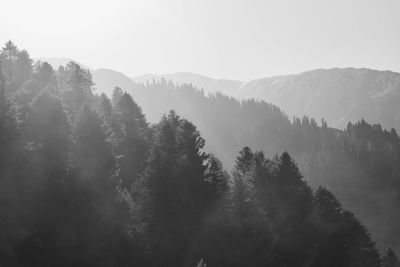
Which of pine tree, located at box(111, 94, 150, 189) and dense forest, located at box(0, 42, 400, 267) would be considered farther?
pine tree, located at box(111, 94, 150, 189)

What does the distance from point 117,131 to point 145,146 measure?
3.80 metres

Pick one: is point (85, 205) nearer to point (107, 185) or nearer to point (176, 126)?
point (107, 185)

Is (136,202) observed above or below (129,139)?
below

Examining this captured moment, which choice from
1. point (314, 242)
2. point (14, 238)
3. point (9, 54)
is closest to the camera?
point (14, 238)

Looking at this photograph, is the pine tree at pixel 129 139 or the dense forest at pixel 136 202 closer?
the dense forest at pixel 136 202

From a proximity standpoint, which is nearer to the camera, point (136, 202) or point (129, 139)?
point (136, 202)

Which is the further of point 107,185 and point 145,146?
point 145,146

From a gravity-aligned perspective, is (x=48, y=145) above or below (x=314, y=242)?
above

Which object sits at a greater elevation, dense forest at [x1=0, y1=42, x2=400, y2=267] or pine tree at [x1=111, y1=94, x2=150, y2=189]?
pine tree at [x1=111, y1=94, x2=150, y2=189]

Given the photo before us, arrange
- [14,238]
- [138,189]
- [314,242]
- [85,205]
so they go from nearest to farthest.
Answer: [14,238]
[85,205]
[138,189]
[314,242]

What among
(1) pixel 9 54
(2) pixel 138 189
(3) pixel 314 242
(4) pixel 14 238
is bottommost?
(3) pixel 314 242

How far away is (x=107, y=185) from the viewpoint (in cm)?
3850

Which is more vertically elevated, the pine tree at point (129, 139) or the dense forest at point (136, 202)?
the pine tree at point (129, 139)

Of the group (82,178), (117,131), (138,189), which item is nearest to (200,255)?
(138,189)
